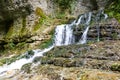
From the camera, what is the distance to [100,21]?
1393 cm

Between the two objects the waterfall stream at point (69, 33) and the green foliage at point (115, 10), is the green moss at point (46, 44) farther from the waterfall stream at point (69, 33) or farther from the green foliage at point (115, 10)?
the green foliage at point (115, 10)

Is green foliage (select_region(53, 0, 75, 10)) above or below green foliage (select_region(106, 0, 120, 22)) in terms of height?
above

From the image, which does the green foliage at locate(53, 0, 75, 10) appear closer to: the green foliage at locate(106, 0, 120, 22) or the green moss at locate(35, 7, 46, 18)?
the green moss at locate(35, 7, 46, 18)

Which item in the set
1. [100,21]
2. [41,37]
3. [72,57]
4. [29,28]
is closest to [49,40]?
[41,37]

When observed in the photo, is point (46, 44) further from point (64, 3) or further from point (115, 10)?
point (64, 3)

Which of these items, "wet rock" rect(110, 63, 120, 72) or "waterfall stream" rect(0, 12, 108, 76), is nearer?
"wet rock" rect(110, 63, 120, 72)

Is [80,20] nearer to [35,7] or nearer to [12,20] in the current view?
[35,7]

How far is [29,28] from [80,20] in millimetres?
3292

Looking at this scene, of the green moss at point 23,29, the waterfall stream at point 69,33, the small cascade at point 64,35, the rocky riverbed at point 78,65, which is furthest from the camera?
the green moss at point 23,29

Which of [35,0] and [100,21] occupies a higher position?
[35,0]

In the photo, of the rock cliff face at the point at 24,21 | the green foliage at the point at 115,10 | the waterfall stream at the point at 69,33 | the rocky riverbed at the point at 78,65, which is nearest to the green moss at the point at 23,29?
the rock cliff face at the point at 24,21

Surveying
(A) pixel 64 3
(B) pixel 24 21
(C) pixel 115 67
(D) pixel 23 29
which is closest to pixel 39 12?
(B) pixel 24 21

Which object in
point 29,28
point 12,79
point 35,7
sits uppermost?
point 35,7

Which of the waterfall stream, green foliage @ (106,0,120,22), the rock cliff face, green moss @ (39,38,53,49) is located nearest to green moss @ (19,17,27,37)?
the rock cliff face
